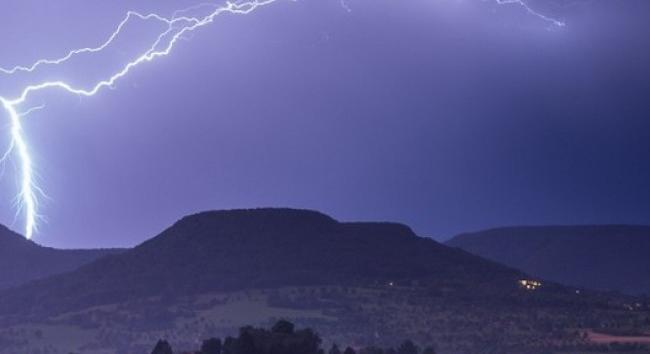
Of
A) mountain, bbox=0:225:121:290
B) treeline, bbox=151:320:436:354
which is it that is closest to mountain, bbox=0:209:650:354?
mountain, bbox=0:225:121:290

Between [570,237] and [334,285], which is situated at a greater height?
[570,237]

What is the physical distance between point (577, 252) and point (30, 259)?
239 ft

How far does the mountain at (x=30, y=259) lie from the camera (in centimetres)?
11825

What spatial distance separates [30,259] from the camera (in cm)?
12319

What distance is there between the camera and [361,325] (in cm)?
7681

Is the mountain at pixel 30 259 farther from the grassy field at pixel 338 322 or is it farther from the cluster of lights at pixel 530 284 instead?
the cluster of lights at pixel 530 284

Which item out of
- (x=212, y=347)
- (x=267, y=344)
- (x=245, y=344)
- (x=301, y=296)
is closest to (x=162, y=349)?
(x=212, y=347)

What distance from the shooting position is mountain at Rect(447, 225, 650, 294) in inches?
6073

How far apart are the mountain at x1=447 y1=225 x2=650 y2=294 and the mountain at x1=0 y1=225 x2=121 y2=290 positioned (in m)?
57.2

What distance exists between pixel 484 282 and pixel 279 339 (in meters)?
51.5

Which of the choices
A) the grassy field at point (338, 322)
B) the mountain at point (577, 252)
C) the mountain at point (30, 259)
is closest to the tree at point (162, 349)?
the grassy field at point (338, 322)

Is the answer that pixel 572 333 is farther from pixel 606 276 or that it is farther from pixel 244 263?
pixel 606 276

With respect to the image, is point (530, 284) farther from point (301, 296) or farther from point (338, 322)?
point (338, 322)

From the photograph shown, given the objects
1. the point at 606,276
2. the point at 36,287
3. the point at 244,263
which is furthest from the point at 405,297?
the point at 606,276
